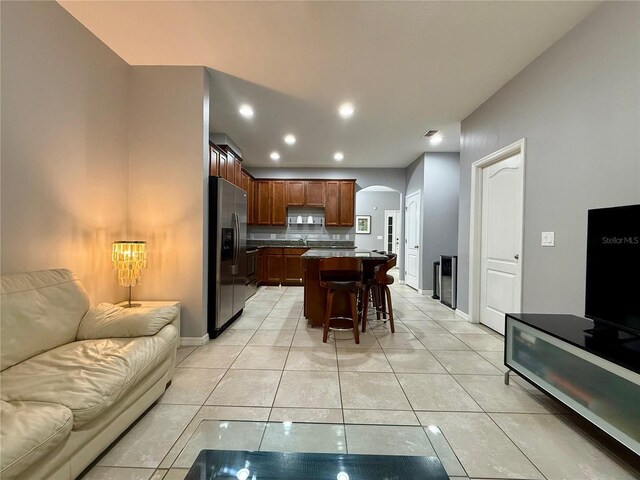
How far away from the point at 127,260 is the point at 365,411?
2.30 metres

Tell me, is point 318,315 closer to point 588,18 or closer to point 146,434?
point 146,434

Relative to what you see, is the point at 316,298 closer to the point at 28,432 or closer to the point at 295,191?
the point at 28,432

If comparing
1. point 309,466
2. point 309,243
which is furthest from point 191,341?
point 309,243

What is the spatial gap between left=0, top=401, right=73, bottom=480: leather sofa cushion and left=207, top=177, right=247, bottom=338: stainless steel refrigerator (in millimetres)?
1961

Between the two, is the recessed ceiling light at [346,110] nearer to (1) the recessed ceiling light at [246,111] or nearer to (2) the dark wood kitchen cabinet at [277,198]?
(1) the recessed ceiling light at [246,111]

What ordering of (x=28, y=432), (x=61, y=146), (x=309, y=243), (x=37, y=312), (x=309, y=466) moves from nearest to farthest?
(x=28, y=432) → (x=309, y=466) → (x=37, y=312) → (x=61, y=146) → (x=309, y=243)

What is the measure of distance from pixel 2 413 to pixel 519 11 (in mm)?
3769

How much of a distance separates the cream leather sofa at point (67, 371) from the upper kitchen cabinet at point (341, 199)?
499cm

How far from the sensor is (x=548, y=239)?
2.47 meters

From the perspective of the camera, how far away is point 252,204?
22.0 feet

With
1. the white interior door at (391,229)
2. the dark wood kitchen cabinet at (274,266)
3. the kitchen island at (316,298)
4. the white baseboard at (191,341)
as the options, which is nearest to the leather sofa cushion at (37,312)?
the white baseboard at (191,341)

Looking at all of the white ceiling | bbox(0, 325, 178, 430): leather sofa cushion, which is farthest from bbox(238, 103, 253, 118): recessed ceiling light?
bbox(0, 325, 178, 430): leather sofa cushion

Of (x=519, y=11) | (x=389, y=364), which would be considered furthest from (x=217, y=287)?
(x=519, y=11)

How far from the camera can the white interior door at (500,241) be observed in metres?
2.96
